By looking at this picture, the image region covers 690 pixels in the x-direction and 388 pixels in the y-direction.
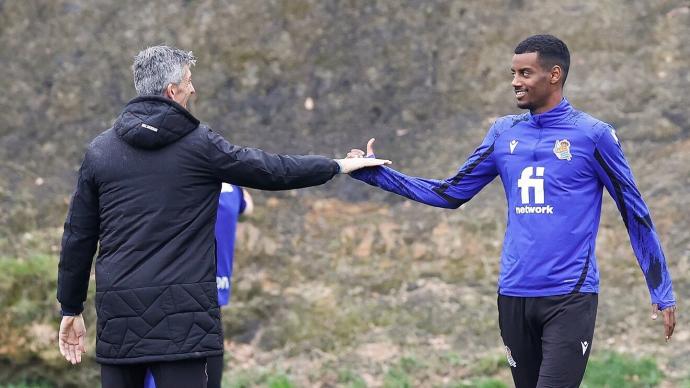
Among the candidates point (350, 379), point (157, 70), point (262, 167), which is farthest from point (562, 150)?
point (350, 379)

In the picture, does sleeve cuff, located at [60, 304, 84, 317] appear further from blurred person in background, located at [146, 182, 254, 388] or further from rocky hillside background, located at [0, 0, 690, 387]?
rocky hillside background, located at [0, 0, 690, 387]

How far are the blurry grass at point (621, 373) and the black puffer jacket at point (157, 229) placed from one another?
3916 mm

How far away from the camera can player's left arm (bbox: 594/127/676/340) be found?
16.1 ft

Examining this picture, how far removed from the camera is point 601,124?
5.00 metres

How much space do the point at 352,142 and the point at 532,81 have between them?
493 cm

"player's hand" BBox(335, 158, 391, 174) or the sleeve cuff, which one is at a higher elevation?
"player's hand" BBox(335, 158, 391, 174)

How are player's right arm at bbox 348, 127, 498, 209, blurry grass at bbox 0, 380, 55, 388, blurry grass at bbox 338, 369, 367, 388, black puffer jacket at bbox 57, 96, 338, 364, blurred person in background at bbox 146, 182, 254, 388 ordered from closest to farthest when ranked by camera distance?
black puffer jacket at bbox 57, 96, 338, 364 < player's right arm at bbox 348, 127, 498, 209 < blurred person in background at bbox 146, 182, 254, 388 < blurry grass at bbox 338, 369, 367, 388 < blurry grass at bbox 0, 380, 55, 388

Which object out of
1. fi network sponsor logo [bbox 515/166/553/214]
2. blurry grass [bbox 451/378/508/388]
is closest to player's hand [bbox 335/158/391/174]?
fi network sponsor logo [bbox 515/166/553/214]

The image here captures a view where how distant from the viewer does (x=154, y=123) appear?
436cm

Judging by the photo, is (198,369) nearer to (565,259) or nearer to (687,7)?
(565,259)

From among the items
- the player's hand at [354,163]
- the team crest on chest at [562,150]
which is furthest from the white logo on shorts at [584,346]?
the player's hand at [354,163]

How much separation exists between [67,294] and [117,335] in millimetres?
388

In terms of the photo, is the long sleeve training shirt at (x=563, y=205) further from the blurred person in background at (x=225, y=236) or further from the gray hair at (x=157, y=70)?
the blurred person in background at (x=225, y=236)

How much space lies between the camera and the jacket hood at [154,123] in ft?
14.3
